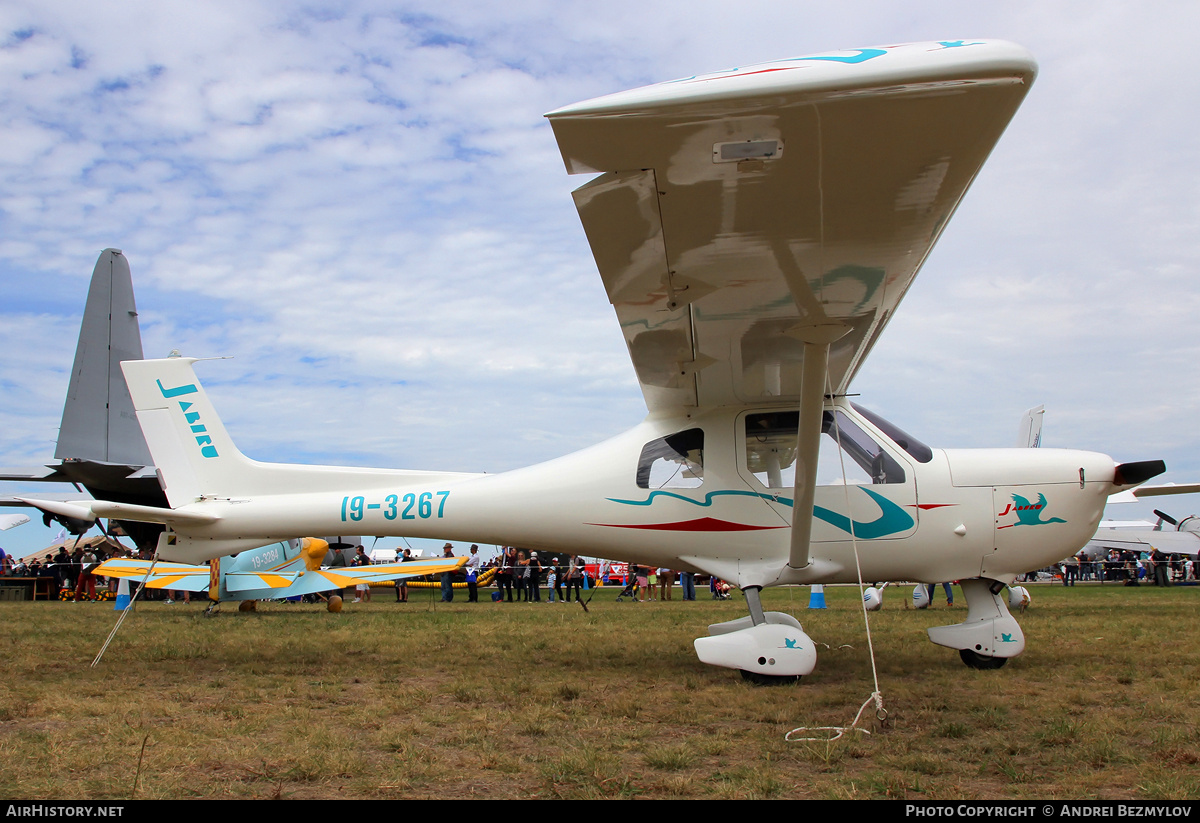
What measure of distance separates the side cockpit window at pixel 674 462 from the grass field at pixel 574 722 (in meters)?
1.51

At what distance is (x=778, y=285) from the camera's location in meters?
4.49

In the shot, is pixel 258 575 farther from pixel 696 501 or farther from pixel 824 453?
pixel 824 453

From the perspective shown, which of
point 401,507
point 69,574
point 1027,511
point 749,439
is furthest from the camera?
point 69,574

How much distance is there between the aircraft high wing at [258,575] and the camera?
1356 centimetres

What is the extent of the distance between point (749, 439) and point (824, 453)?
63 cm

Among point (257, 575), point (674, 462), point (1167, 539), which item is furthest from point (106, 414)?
point (1167, 539)

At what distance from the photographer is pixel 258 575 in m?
13.8

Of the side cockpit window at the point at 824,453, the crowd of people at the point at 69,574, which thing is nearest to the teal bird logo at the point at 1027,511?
the side cockpit window at the point at 824,453

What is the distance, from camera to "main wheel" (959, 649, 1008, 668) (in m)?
6.22

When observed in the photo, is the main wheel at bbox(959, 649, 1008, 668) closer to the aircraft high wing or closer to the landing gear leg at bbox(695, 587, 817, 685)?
the landing gear leg at bbox(695, 587, 817, 685)

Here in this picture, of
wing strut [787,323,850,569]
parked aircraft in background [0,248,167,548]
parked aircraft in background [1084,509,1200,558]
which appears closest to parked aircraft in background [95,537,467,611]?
parked aircraft in background [0,248,167,548]

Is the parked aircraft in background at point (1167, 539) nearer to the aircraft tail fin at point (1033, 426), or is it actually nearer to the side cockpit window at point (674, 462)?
the aircraft tail fin at point (1033, 426)

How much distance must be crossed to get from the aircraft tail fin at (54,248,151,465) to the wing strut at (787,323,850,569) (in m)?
15.8

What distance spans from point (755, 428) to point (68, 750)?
16.0ft
